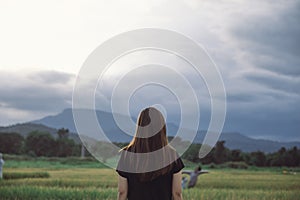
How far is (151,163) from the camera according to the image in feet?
6.50

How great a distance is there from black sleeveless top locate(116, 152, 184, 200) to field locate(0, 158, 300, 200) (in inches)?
175

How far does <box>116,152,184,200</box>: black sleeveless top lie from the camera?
2010 millimetres

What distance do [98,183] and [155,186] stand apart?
8567mm

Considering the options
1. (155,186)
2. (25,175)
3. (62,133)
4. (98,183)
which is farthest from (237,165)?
(155,186)

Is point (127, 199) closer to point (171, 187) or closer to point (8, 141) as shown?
point (171, 187)

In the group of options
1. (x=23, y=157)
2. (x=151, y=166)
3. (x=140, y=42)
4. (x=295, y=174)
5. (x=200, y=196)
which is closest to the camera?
(x=151, y=166)

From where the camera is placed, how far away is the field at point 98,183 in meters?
6.95

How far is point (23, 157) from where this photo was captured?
46.4 feet

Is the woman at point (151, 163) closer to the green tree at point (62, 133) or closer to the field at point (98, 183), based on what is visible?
the field at point (98, 183)

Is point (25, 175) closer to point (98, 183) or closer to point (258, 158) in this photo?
point (98, 183)

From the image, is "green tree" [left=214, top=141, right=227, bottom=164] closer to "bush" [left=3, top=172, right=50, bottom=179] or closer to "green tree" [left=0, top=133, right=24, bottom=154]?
"bush" [left=3, top=172, right=50, bottom=179]

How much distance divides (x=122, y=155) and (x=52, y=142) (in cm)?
1318

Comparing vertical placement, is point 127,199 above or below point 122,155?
below

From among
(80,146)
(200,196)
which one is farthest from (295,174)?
(200,196)
